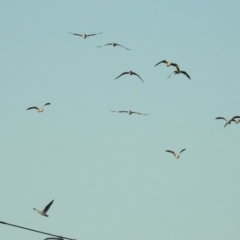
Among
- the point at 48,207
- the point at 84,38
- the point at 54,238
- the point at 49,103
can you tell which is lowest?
the point at 54,238

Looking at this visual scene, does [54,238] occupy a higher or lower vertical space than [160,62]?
lower

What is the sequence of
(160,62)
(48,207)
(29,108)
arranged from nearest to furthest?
(48,207) → (160,62) → (29,108)

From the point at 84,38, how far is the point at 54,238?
5334cm

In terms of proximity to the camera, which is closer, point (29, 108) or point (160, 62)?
point (160, 62)

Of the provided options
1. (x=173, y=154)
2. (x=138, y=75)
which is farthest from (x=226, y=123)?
(x=138, y=75)

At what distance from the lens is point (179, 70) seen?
9612 centimetres

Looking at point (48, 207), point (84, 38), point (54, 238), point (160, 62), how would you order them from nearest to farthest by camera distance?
point (54, 238), point (48, 207), point (160, 62), point (84, 38)

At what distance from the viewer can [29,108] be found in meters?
112

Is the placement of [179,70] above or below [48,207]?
above

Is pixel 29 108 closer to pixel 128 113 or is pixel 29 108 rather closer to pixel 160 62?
pixel 128 113

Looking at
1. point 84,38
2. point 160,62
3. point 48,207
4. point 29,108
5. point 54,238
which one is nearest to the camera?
point 54,238

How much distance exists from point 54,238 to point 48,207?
24.5 meters

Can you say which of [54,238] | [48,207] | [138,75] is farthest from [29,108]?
[54,238]

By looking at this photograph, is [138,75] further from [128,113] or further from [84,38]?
[128,113]
